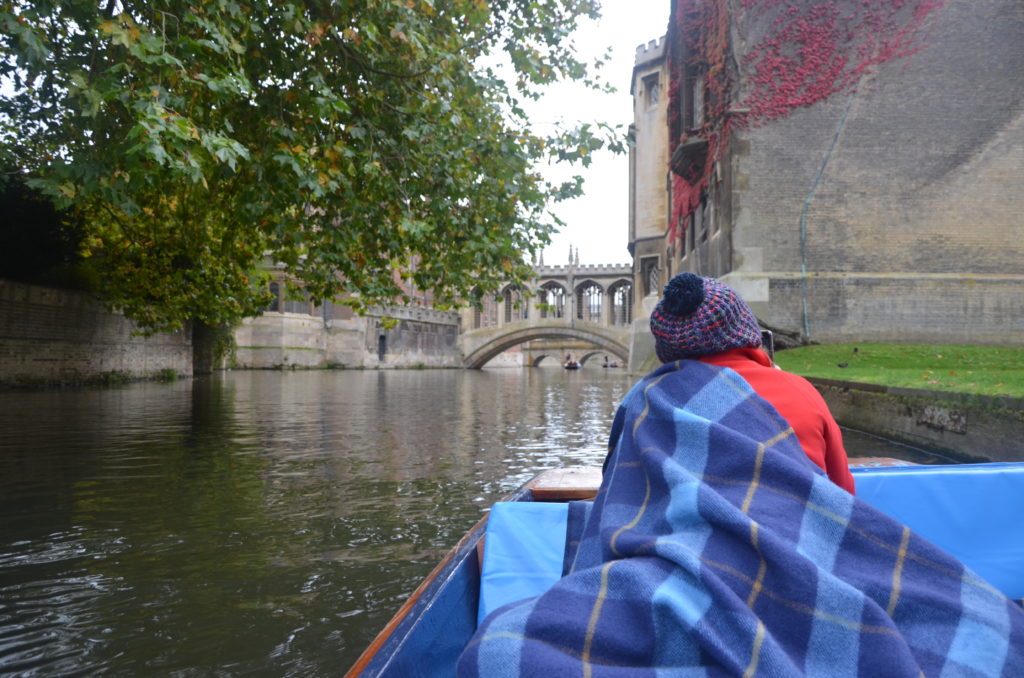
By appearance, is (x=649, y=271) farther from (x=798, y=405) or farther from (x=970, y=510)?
(x=798, y=405)

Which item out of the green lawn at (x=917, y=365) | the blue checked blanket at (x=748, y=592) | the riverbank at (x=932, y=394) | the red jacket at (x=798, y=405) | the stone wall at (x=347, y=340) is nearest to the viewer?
the blue checked blanket at (x=748, y=592)

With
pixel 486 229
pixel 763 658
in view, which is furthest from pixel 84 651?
pixel 486 229

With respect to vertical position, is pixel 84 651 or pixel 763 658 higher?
pixel 763 658

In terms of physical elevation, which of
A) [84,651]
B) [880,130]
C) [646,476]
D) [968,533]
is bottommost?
[84,651]

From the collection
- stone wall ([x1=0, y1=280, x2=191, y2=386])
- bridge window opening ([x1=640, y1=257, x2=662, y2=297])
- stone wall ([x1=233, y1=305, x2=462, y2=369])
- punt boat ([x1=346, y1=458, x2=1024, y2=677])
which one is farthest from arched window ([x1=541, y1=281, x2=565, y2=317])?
punt boat ([x1=346, y1=458, x2=1024, y2=677])

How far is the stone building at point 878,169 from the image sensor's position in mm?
15312

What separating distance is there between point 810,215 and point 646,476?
15.9 metres

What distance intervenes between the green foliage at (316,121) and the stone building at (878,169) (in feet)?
28.8

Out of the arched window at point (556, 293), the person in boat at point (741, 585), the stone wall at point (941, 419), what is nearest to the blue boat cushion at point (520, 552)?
the person in boat at point (741, 585)

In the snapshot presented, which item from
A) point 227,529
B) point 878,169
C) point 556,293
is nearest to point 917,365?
point 878,169

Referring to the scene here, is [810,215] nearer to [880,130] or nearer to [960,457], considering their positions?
[880,130]

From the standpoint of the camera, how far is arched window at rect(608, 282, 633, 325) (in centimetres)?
6962

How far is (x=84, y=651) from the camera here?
2854 millimetres

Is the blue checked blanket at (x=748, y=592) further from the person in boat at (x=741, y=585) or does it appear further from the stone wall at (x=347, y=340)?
the stone wall at (x=347, y=340)
